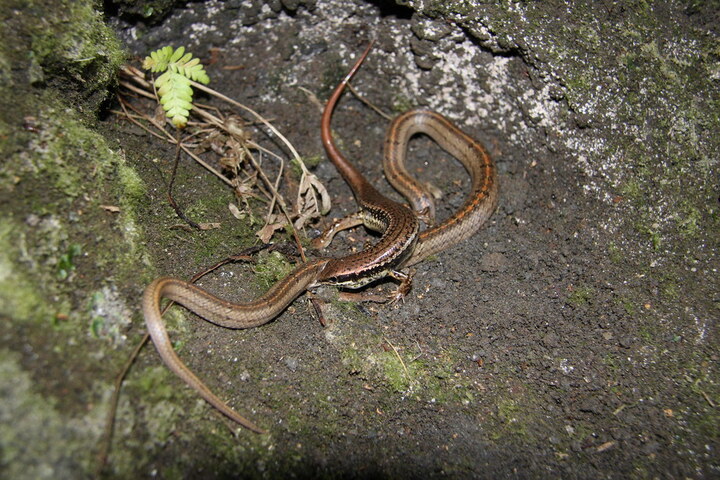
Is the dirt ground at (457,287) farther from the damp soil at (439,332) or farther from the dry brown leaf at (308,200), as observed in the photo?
the dry brown leaf at (308,200)

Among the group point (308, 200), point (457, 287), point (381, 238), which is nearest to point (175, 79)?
point (308, 200)

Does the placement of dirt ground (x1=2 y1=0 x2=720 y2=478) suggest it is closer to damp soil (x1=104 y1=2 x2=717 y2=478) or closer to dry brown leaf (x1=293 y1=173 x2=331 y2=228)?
damp soil (x1=104 y1=2 x2=717 y2=478)

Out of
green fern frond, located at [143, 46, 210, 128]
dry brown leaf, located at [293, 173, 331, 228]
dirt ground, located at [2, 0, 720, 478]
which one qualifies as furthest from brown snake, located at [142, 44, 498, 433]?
green fern frond, located at [143, 46, 210, 128]

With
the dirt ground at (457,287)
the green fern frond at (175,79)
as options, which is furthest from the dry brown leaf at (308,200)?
the green fern frond at (175,79)

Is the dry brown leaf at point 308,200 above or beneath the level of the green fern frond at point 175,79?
beneath

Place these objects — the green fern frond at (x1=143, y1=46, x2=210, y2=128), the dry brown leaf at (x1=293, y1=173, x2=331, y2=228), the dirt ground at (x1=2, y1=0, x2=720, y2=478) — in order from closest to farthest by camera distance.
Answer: the dirt ground at (x1=2, y1=0, x2=720, y2=478)
the green fern frond at (x1=143, y1=46, x2=210, y2=128)
the dry brown leaf at (x1=293, y1=173, x2=331, y2=228)

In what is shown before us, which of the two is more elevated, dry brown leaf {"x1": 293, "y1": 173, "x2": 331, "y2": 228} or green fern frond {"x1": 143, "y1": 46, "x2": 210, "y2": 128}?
green fern frond {"x1": 143, "y1": 46, "x2": 210, "y2": 128}
